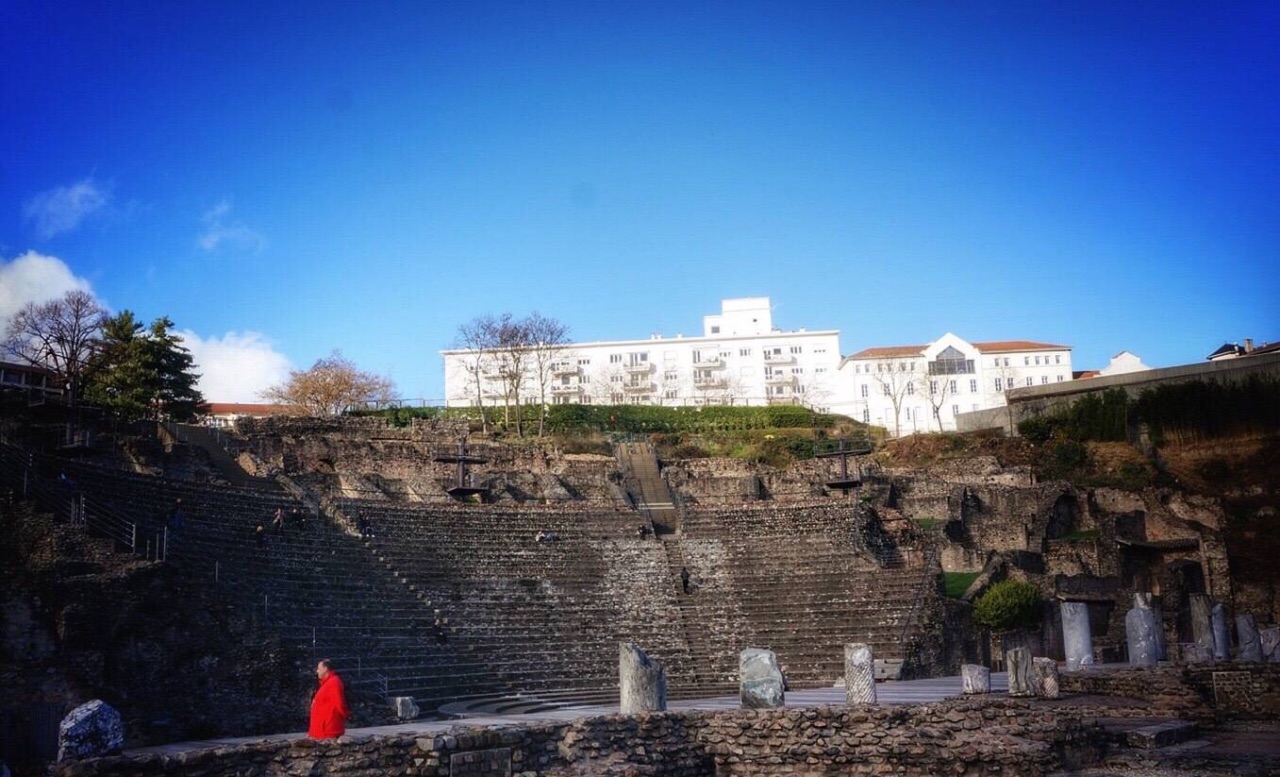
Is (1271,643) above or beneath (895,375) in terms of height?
beneath

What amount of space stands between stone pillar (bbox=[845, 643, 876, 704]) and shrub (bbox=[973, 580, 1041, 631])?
12.3 meters

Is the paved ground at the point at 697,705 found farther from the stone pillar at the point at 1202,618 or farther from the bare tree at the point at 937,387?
the bare tree at the point at 937,387

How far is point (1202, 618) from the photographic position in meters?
22.5

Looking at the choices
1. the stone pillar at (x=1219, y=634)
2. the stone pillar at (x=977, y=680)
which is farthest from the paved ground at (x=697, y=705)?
the stone pillar at (x=1219, y=634)

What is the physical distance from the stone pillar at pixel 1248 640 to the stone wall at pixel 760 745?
7331 millimetres

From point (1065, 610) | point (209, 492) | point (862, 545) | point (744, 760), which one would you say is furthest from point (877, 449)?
point (744, 760)

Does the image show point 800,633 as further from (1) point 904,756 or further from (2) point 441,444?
(2) point 441,444

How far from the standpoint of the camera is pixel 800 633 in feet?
86.1

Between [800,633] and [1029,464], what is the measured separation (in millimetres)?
21578

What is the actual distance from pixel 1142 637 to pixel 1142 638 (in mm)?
23

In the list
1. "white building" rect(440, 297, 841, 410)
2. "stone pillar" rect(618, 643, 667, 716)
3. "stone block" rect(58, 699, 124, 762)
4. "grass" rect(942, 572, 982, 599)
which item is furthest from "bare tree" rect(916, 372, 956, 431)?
"stone block" rect(58, 699, 124, 762)

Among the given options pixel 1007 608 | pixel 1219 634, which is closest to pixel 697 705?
pixel 1219 634

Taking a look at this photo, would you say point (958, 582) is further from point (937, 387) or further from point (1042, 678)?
point (937, 387)

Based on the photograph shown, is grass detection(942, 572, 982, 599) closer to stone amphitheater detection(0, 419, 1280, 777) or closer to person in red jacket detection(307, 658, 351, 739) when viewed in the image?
stone amphitheater detection(0, 419, 1280, 777)
